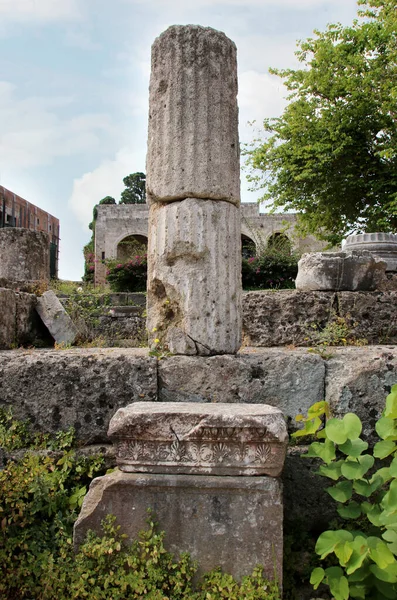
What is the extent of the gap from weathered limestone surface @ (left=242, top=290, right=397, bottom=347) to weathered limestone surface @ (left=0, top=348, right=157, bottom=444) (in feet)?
5.22

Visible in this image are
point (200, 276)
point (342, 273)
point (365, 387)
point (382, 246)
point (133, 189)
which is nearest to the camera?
point (365, 387)

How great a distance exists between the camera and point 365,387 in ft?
11.6

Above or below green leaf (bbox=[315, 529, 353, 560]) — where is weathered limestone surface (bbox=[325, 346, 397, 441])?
above

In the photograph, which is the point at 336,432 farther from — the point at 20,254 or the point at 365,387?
the point at 20,254

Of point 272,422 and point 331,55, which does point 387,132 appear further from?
point 272,422

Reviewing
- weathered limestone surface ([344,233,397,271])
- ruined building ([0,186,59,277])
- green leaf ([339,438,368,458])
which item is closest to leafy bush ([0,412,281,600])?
green leaf ([339,438,368,458])

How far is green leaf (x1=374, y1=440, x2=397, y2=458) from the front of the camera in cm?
273

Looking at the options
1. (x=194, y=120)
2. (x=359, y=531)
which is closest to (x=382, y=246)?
(x=194, y=120)

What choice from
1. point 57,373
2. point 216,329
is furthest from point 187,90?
point 57,373

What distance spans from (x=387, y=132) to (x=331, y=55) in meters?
3.06

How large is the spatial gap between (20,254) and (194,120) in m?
7.15

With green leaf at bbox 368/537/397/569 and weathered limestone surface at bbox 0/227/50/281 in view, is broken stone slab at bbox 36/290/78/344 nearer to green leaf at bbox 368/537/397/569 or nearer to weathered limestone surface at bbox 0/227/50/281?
green leaf at bbox 368/537/397/569

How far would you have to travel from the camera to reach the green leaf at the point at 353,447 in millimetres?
2752

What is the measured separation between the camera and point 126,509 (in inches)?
110
